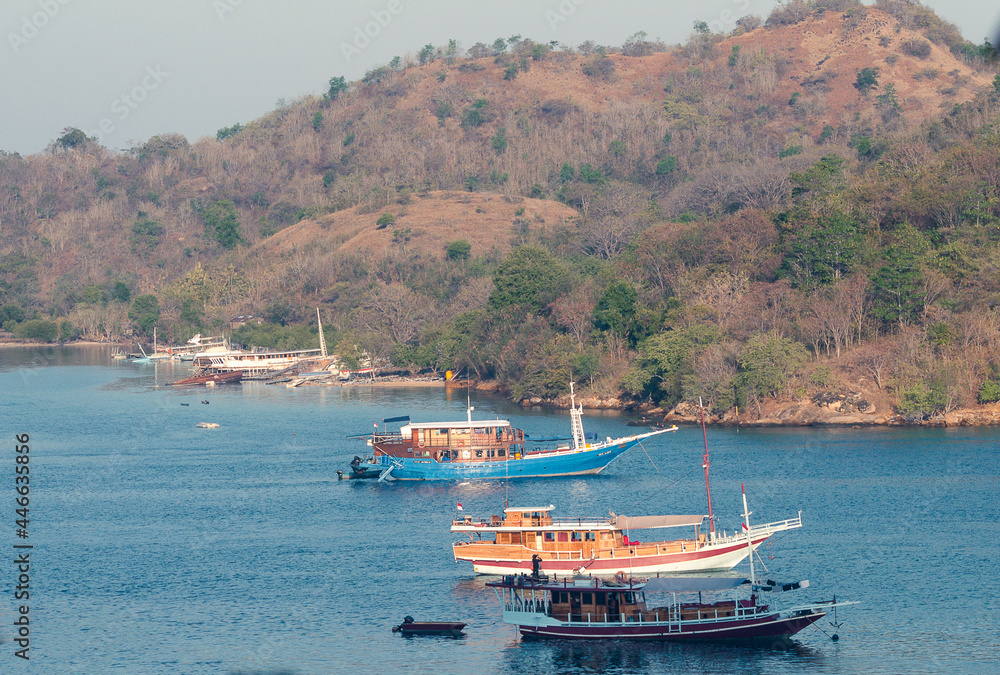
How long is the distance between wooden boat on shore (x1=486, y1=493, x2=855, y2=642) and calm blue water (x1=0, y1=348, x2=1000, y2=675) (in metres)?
0.70

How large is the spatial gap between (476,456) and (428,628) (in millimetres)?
31624

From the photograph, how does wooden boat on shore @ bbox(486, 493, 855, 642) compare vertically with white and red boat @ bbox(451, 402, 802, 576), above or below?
below

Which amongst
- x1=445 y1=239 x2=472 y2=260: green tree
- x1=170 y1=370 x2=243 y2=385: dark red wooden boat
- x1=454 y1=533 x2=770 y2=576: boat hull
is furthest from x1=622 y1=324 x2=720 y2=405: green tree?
x1=445 y1=239 x2=472 y2=260: green tree

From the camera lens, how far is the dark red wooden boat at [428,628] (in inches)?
1854

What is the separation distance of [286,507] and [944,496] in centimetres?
3783

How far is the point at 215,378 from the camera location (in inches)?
5802

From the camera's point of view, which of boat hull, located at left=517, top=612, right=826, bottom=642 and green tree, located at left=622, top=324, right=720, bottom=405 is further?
green tree, located at left=622, top=324, right=720, bottom=405

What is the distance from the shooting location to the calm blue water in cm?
4509

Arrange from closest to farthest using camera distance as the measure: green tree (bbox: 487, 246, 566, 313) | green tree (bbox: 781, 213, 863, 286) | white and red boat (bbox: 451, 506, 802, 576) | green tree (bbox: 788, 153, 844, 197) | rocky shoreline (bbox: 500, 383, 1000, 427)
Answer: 1. white and red boat (bbox: 451, 506, 802, 576)
2. rocky shoreline (bbox: 500, 383, 1000, 427)
3. green tree (bbox: 781, 213, 863, 286)
4. green tree (bbox: 788, 153, 844, 197)
5. green tree (bbox: 487, 246, 566, 313)

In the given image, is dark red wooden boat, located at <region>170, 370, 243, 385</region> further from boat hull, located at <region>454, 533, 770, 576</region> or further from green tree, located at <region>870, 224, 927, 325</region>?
boat hull, located at <region>454, 533, 770, 576</region>

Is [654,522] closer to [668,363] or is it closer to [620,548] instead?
[620,548]

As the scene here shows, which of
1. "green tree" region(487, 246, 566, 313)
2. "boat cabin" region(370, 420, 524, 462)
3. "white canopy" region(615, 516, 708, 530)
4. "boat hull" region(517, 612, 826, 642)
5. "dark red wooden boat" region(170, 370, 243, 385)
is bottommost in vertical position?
"boat hull" region(517, 612, 826, 642)

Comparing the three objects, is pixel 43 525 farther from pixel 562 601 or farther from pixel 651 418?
pixel 651 418

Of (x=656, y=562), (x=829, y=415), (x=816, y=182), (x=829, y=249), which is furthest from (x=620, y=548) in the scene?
(x=816, y=182)
